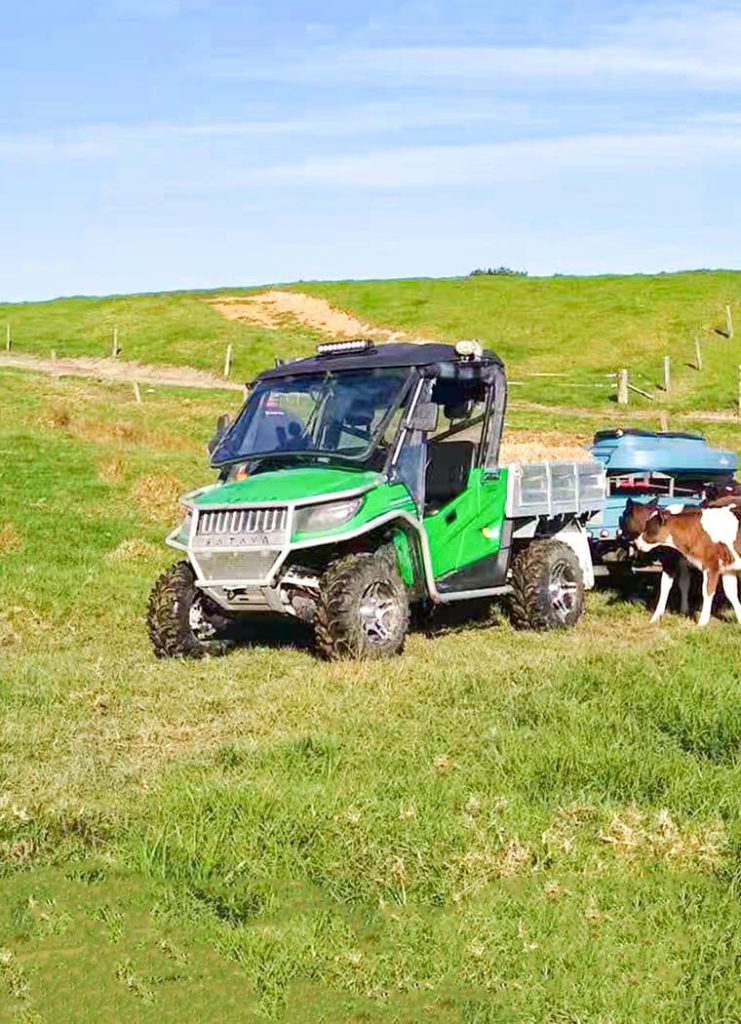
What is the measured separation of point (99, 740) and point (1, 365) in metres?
50.2

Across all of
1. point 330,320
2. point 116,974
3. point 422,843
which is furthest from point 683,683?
point 330,320

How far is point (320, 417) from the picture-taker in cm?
1109

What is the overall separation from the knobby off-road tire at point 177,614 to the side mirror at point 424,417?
2.26 meters

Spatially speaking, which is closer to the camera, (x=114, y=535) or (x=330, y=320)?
(x=114, y=535)

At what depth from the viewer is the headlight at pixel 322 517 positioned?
392 inches

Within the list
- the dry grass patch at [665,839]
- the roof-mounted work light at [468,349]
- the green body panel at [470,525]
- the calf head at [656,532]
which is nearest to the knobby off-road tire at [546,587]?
the green body panel at [470,525]

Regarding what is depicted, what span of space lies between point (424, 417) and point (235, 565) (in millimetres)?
2097

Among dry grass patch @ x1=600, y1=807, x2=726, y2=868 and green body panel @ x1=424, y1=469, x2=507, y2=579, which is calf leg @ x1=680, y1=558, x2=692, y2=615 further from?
dry grass patch @ x1=600, y1=807, x2=726, y2=868

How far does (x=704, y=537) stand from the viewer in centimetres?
1228

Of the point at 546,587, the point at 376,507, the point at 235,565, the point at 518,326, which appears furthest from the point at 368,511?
the point at 518,326

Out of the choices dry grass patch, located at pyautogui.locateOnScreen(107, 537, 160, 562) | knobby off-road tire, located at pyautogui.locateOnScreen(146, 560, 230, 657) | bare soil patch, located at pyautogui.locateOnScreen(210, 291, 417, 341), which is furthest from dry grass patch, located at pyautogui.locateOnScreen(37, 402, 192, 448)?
bare soil patch, located at pyautogui.locateOnScreen(210, 291, 417, 341)

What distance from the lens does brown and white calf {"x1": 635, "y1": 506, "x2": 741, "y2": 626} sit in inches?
479

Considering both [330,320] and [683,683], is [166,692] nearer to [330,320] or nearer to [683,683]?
[683,683]

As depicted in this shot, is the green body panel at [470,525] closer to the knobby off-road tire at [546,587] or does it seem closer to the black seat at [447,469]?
the black seat at [447,469]
